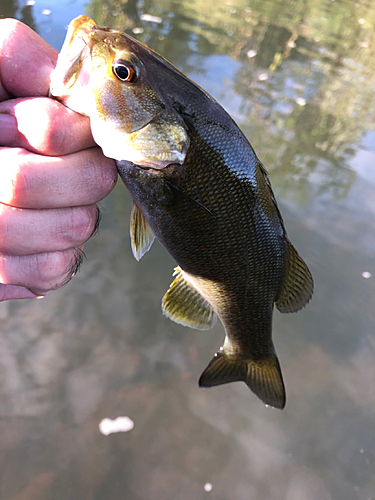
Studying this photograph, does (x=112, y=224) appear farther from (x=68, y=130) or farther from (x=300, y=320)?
(x=68, y=130)

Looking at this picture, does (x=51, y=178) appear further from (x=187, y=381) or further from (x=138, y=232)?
(x=187, y=381)

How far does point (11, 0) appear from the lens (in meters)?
5.80

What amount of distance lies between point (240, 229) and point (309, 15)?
10.5 m

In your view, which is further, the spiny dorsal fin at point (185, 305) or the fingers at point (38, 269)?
the spiny dorsal fin at point (185, 305)

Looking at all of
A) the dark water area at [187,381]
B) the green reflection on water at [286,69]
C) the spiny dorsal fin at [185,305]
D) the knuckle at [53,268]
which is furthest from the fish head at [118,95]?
the green reflection on water at [286,69]

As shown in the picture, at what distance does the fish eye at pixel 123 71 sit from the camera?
1.09 m

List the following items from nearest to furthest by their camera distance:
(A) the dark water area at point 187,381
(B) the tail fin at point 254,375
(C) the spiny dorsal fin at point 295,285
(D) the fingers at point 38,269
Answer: (D) the fingers at point 38,269
(C) the spiny dorsal fin at point 295,285
(B) the tail fin at point 254,375
(A) the dark water area at point 187,381

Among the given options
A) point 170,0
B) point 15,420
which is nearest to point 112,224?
point 15,420

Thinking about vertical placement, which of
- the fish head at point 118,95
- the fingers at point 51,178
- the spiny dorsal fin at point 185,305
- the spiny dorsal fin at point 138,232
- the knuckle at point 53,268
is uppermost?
the fish head at point 118,95

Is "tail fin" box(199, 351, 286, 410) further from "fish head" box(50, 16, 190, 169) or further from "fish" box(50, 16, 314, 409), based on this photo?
"fish head" box(50, 16, 190, 169)

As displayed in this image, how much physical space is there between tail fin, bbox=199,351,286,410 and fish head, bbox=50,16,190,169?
113cm

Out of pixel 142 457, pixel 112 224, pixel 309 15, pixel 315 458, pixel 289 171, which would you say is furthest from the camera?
pixel 309 15

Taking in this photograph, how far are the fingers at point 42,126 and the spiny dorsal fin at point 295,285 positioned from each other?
3.10ft

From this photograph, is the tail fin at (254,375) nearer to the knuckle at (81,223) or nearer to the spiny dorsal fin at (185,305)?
the spiny dorsal fin at (185,305)
